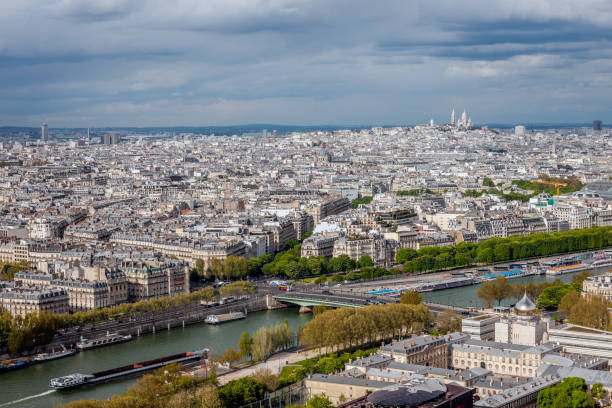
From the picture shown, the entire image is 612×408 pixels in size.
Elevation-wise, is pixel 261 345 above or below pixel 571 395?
below

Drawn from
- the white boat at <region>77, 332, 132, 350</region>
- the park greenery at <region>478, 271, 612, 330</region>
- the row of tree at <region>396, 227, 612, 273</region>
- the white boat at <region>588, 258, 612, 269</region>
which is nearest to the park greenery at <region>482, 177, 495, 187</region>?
the row of tree at <region>396, 227, 612, 273</region>

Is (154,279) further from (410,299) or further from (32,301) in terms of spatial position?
(410,299)

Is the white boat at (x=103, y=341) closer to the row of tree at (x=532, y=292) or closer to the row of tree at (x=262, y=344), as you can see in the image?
the row of tree at (x=262, y=344)

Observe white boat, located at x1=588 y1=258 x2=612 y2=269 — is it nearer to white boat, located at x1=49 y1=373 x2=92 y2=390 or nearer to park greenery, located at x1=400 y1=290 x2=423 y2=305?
park greenery, located at x1=400 y1=290 x2=423 y2=305

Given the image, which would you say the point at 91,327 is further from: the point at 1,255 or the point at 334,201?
the point at 334,201

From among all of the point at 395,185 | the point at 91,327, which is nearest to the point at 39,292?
the point at 91,327

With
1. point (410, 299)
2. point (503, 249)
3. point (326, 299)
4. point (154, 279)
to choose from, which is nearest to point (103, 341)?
point (154, 279)
